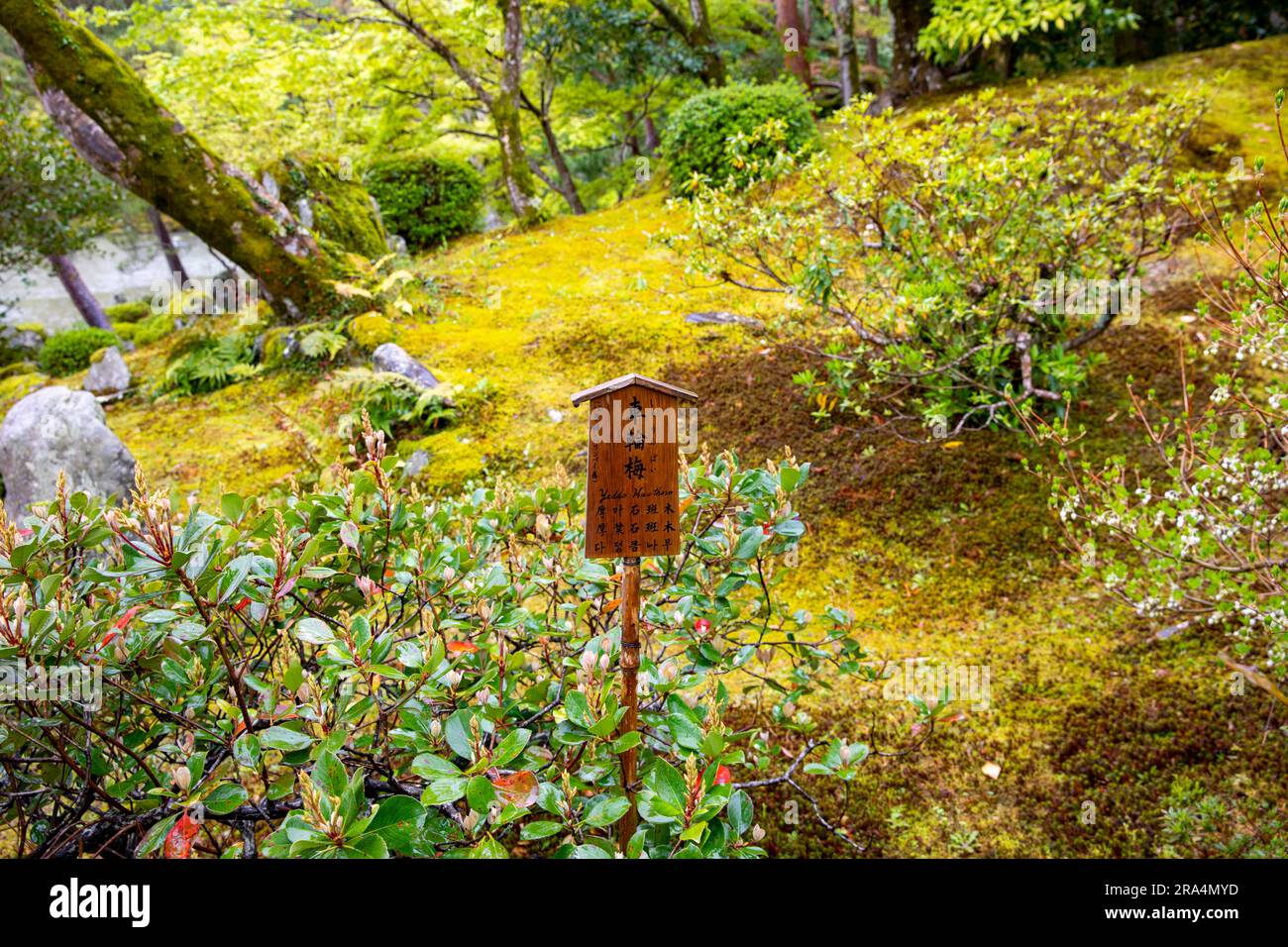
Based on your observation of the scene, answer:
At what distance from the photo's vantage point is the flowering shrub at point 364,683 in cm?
141

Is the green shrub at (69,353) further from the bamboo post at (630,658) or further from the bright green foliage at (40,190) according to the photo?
the bamboo post at (630,658)

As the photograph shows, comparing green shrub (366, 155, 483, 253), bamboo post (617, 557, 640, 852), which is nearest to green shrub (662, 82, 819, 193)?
green shrub (366, 155, 483, 253)

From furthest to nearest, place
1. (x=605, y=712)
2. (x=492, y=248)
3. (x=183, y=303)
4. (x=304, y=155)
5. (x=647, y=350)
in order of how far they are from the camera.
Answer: (x=183, y=303)
(x=492, y=248)
(x=304, y=155)
(x=647, y=350)
(x=605, y=712)

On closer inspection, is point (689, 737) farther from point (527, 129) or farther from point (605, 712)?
point (527, 129)

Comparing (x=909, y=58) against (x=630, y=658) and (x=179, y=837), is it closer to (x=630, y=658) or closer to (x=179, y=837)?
(x=630, y=658)

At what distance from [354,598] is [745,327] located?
4.95m

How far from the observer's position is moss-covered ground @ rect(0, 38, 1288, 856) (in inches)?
98.7

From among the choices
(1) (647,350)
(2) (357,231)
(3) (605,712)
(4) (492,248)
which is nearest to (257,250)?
(2) (357,231)

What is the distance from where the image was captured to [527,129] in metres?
13.7

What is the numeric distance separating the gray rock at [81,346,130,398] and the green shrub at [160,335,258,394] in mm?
803

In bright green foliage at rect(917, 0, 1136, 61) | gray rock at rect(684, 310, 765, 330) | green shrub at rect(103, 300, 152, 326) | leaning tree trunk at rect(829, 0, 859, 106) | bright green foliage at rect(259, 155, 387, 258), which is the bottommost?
gray rock at rect(684, 310, 765, 330)

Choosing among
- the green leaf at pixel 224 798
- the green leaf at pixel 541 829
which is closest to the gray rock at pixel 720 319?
the green leaf at pixel 541 829

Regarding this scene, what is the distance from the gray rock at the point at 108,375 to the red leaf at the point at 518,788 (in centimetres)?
921

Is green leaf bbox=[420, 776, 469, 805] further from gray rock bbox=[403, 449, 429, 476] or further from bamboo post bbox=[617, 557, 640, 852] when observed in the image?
gray rock bbox=[403, 449, 429, 476]
